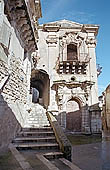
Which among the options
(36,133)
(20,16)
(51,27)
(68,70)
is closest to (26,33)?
(20,16)

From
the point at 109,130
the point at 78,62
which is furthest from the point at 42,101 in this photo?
the point at 109,130

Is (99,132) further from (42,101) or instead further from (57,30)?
(57,30)

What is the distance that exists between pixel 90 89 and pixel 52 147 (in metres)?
7.04

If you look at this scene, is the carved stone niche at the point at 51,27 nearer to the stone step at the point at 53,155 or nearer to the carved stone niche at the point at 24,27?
the carved stone niche at the point at 24,27

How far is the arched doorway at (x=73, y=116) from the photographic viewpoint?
10.4m

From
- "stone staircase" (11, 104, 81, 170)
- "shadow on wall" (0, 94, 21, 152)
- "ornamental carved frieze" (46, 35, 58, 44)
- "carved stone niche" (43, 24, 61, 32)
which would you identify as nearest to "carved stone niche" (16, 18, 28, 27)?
"shadow on wall" (0, 94, 21, 152)

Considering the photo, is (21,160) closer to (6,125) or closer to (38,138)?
(6,125)

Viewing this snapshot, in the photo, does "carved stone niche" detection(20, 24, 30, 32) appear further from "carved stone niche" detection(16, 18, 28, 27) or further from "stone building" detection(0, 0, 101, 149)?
"stone building" detection(0, 0, 101, 149)

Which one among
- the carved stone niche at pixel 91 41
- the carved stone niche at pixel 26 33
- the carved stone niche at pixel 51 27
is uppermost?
the carved stone niche at pixel 51 27

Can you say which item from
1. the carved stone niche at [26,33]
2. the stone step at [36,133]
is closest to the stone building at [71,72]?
the stone step at [36,133]

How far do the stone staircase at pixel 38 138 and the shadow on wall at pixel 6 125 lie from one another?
12.6 inches

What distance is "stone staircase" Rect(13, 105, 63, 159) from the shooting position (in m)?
4.21

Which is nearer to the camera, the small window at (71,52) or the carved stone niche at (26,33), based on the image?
the carved stone niche at (26,33)

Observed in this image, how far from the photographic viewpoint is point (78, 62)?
10.7 meters
